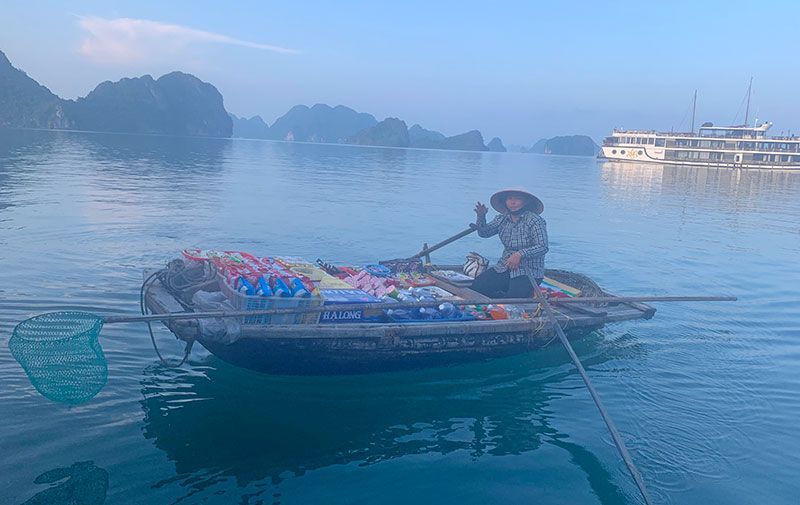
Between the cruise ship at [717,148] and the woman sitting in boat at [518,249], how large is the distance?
84793mm

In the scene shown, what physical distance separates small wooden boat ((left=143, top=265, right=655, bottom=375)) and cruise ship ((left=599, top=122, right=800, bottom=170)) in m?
86.7

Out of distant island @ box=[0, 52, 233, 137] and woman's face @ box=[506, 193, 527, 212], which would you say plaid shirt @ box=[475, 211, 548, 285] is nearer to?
woman's face @ box=[506, 193, 527, 212]

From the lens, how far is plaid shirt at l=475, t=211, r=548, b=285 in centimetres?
938

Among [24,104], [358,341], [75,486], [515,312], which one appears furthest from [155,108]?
[75,486]

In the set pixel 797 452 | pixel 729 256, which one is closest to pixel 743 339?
pixel 797 452

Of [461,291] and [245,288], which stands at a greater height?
[245,288]

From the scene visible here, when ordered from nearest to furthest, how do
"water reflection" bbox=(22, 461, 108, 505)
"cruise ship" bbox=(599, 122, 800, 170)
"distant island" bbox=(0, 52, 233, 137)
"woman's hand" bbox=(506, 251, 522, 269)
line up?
"water reflection" bbox=(22, 461, 108, 505) → "woman's hand" bbox=(506, 251, 522, 269) → "cruise ship" bbox=(599, 122, 800, 170) → "distant island" bbox=(0, 52, 233, 137)

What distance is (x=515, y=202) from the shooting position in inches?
381

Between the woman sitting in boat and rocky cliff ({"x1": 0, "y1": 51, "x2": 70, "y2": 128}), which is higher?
rocky cliff ({"x1": 0, "y1": 51, "x2": 70, "y2": 128})

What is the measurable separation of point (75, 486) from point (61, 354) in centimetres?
Answer: 114

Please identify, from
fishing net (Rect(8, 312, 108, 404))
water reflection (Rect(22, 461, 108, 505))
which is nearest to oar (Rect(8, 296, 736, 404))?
fishing net (Rect(8, 312, 108, 404))

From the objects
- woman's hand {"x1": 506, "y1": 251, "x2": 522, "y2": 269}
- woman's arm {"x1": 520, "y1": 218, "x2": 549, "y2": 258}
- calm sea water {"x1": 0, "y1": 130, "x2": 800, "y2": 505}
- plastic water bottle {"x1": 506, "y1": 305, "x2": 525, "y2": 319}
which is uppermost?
woman's arm {"x1": 520, "y1": 218, "x2": 549, "y2": 258}

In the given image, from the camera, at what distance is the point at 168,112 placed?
521 ft

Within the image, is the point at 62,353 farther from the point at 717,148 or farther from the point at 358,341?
the point at 717,148
